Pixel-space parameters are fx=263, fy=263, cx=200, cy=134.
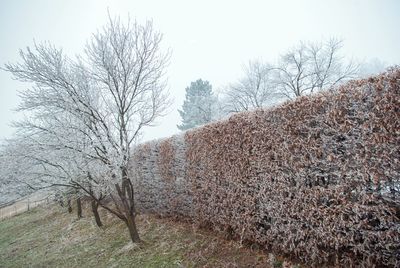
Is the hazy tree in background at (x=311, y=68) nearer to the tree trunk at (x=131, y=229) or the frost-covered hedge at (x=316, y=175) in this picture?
the frost-covered hedge at (x=316, y=175)

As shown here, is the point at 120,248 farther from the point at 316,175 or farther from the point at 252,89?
the point at 252,89

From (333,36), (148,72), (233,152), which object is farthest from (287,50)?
(233,152)

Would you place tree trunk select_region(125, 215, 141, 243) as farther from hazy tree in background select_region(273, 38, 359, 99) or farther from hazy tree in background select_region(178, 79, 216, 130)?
hazy tree in background select_region(178, 79, 216, 130)

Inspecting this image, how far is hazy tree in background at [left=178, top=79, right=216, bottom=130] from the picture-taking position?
103 feet

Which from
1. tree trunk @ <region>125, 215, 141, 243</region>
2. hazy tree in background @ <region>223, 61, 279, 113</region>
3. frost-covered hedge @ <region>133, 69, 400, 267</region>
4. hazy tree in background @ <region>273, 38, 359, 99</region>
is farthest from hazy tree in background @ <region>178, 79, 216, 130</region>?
frost-covered hedge @ <region>133, 69, 400, 267</region>

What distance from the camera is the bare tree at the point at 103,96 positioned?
19.1 ft

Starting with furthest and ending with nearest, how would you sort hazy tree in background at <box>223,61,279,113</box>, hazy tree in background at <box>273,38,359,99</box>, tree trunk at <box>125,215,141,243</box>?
hazy tree in background at <box>223,61,279,113</box>, hazy tree in background at <box>273,38,359,99</box>, tree trunk at <box>125,215,141,243</box>

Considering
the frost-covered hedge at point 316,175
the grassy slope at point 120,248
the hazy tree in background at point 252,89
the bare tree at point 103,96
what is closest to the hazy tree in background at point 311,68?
the hazy tree in background at point 252,89

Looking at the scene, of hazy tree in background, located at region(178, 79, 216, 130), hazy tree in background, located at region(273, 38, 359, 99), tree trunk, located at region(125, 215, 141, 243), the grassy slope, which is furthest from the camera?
hazy tree in background, located at region(178, 79, 216, 130)

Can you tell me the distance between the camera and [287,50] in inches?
1057

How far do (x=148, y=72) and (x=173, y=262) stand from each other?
454 centimetres

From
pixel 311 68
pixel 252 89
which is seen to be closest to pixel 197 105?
pixel 252 89

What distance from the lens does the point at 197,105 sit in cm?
3344

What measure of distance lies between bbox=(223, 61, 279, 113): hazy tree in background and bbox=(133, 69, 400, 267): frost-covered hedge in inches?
873
